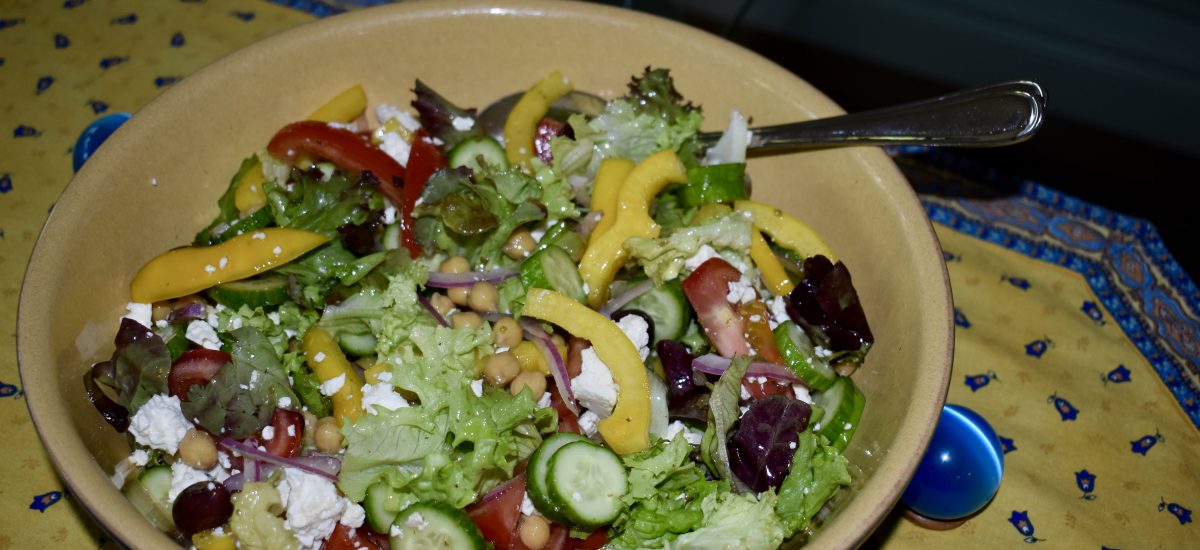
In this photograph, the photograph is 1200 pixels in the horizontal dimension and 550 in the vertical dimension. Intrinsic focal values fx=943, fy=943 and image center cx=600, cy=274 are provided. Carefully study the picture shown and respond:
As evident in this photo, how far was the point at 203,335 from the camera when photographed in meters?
2.83

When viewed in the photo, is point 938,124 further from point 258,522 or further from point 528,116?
point 258,522

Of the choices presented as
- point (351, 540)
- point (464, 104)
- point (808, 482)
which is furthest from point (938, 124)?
point (351, 540)

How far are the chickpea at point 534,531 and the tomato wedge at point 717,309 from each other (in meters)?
0.77

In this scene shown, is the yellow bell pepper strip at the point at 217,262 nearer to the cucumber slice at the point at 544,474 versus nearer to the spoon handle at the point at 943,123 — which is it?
the cucumber slice at the point at 544,474

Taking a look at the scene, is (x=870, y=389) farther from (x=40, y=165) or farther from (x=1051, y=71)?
(x=40, y=165)

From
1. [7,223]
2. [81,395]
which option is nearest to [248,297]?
[81,395]

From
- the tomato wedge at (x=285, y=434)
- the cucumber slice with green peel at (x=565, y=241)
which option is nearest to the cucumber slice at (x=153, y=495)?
the tomato wedge at (x=285, y=434)

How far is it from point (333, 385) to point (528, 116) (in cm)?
120

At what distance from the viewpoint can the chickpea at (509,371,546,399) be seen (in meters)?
2.71

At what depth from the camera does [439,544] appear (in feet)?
7.68

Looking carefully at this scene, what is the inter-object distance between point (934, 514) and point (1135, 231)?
170cm

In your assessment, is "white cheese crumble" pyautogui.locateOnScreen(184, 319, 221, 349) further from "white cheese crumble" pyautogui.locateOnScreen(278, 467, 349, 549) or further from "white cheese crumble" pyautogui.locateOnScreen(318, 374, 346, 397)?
"white cheese crumble" pyautogui.locateOnScreen(278, 467, 349, 549)

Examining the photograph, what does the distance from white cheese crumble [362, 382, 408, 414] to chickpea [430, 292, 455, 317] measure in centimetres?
38

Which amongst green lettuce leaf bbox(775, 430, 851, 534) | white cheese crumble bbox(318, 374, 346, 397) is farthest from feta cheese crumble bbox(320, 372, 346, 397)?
green lettuce leaf bbox(775, 430, 851, 534)
